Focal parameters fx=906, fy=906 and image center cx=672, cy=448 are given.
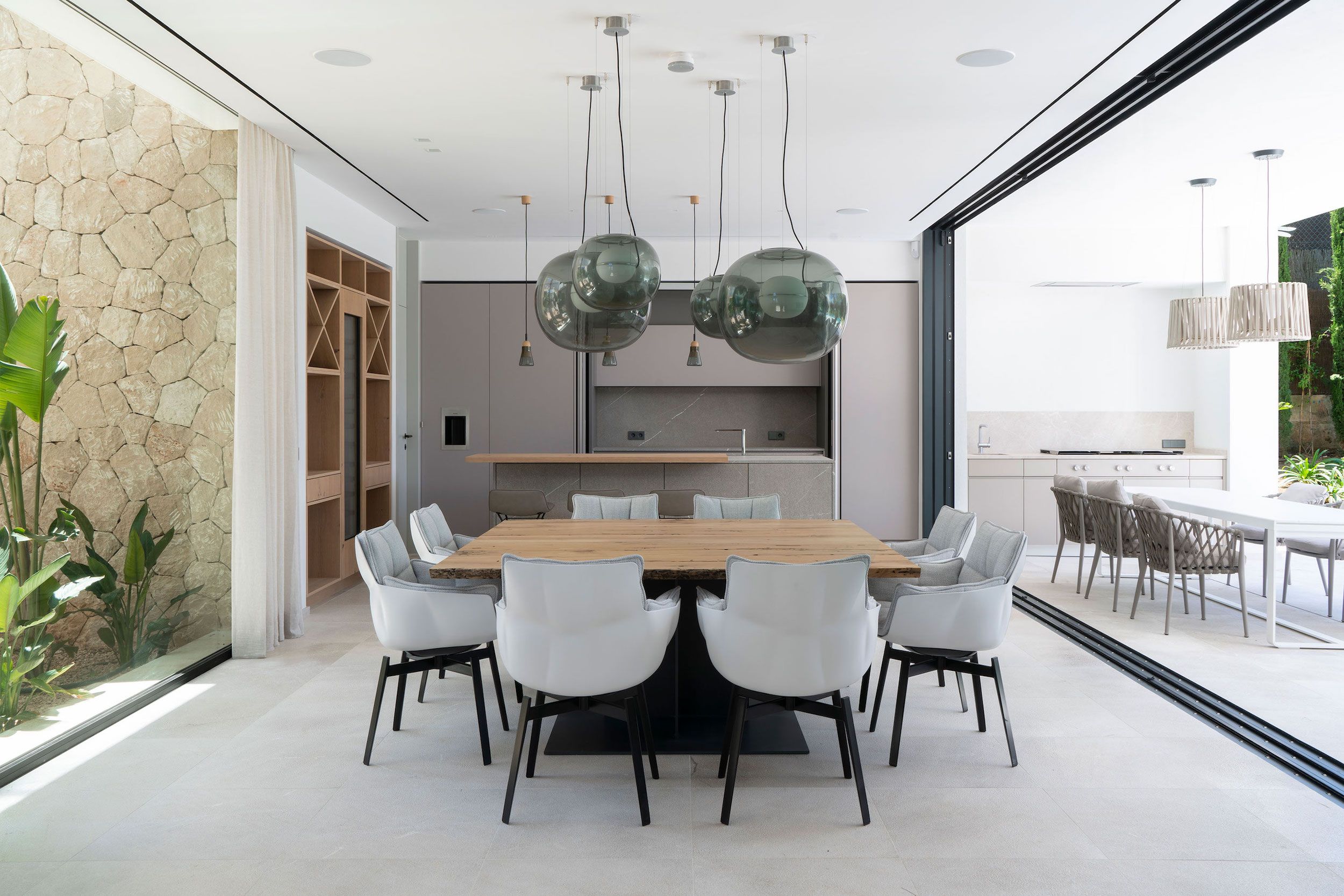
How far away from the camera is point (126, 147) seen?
476cm

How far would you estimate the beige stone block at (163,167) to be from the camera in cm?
479

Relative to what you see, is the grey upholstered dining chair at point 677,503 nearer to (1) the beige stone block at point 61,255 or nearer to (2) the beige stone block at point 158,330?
(2) the beige stone block at point 158,330

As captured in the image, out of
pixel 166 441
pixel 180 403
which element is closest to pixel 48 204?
pixel 180 403

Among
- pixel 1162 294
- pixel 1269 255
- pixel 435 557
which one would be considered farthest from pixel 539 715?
pixel 1162 294

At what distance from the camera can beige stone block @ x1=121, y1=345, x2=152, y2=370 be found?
4.77 metres

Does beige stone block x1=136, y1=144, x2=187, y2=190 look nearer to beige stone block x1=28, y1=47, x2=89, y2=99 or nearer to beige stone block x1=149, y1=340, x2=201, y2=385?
beige stone block x1=28, y1=47, x2=89, y2=99

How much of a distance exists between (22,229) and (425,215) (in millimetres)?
2927

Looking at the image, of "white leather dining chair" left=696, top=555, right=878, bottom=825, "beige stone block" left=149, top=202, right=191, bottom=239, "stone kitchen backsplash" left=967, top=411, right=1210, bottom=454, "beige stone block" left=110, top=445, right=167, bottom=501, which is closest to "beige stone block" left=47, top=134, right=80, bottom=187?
"beige stone block" left=149, top=202, right=191, bottom=239

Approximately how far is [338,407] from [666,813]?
427 centimetres

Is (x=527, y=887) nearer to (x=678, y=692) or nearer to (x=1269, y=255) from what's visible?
(x=678, y=692)

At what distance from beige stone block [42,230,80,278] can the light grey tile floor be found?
2300mm

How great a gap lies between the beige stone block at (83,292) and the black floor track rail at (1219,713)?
549 cm

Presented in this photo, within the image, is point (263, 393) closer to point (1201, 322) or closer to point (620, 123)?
point (620, 123)

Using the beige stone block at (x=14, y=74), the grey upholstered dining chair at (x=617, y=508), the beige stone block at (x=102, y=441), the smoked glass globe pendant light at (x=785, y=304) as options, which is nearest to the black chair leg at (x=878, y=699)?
the smoked glass globe pendant light at (x=785, y=304)
